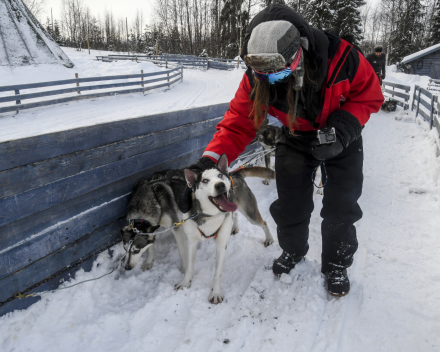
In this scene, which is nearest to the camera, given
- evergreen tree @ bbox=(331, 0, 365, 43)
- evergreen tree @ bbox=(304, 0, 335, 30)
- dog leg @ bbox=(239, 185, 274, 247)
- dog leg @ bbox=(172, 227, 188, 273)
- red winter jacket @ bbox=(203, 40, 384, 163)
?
red winter jacket @ bbox=(203, 40, 384, 163)

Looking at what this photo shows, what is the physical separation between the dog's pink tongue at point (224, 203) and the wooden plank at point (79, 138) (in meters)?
1.16

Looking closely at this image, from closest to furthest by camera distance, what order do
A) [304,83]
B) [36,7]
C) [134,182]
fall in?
[304,83] < [134,182] < [36,7]

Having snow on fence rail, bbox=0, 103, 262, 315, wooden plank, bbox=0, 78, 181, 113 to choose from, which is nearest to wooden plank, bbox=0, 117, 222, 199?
snow on fence rail, bbox=0, 103, 262, 315

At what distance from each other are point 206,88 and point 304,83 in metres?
15.8

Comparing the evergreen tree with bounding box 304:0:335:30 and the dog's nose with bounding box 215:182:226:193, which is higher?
the evergreen tree with bounding box 304:0:335:30

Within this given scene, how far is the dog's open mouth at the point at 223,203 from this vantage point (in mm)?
2115

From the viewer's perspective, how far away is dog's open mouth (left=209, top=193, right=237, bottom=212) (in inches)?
83.3

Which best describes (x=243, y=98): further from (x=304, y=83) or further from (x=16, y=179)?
(x=16, y=179)

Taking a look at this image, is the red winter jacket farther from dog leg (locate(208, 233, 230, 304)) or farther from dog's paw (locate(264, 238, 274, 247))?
dog's paw (locate(264, 238, 274, 247))

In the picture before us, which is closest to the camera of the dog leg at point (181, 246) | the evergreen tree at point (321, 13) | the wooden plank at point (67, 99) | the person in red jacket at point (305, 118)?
the person in red jacket at point (305, 118)

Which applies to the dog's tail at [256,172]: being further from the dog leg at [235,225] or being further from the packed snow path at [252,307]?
the packed snow path at [252,307]

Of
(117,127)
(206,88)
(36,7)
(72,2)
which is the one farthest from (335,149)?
(72,2)

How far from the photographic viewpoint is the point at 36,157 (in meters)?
2.04

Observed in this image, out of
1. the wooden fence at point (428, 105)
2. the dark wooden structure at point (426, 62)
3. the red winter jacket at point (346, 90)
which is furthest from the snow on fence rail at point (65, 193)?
the dark wooden structure at point (426, 62)
